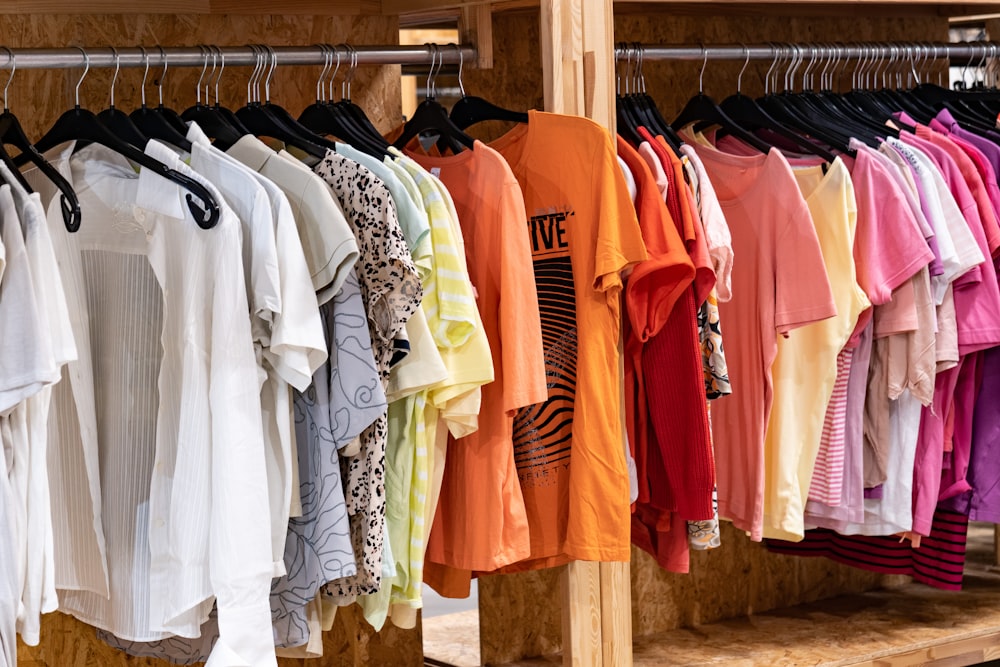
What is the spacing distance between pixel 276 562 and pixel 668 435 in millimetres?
824

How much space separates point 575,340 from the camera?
2439 millimetres

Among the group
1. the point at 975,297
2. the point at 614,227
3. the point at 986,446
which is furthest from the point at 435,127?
the point at 986,446

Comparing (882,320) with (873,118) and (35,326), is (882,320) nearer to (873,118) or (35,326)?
(873,118)

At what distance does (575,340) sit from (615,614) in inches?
21.5

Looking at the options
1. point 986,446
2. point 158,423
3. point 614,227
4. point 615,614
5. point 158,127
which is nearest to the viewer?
point 158,423

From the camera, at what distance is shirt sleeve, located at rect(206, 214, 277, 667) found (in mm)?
1979

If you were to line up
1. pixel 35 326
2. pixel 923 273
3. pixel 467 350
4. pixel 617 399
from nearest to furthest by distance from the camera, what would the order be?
Answer: pixel 35 326, pixel 467 350, pixel 617 399, pixel 923 273

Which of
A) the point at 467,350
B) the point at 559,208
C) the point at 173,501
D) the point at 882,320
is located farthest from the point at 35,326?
the point at 882,320

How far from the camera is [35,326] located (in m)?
1.86

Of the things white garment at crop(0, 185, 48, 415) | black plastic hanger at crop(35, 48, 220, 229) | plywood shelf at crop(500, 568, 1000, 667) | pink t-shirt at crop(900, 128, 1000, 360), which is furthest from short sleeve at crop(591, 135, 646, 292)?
plywood shelf at crop(500, 568, 1000, 667)

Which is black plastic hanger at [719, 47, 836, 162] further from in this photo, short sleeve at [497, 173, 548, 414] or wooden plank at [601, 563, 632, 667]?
wooden plank at [601, 563, 632, 667]

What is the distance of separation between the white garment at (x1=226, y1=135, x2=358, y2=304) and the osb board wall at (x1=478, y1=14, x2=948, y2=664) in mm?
927

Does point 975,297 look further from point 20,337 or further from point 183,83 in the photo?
point 20,337

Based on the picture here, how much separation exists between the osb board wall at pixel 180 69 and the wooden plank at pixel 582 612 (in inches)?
42.4
